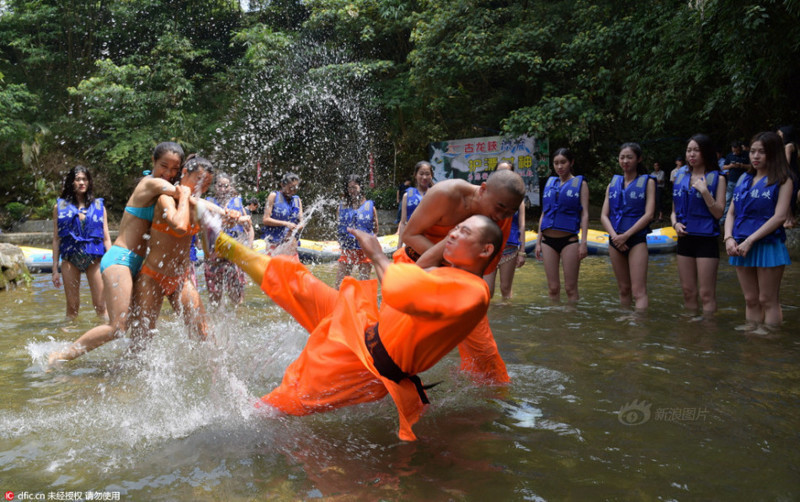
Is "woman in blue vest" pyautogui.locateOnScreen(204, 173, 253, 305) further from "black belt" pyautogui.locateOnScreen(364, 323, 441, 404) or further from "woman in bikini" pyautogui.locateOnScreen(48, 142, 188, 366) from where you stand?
"black belt" pyautogui.locateOnScreen(364, 323, 441, 404)

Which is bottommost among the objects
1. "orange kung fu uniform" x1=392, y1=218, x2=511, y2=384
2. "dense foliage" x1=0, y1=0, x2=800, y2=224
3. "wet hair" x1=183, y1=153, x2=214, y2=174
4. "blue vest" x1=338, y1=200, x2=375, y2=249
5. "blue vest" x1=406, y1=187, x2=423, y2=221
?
"orange kung fu uniform" x1=392, y1=218, x2=511, y2=384

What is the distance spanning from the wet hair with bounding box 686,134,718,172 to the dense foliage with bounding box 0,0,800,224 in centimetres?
346

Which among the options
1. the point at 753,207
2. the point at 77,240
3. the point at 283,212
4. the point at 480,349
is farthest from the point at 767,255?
the point at 77,240

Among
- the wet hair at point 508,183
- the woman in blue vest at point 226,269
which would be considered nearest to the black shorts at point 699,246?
the wet hair at point 508,183

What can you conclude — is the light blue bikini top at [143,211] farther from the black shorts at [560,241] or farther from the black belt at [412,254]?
the black shorts at [560,241]

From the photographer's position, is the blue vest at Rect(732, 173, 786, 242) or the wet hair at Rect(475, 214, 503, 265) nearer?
the wet hair at Rect(475, 214, 503, 265)

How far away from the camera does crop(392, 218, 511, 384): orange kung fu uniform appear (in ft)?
13.0

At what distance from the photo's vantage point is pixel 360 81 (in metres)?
21.4

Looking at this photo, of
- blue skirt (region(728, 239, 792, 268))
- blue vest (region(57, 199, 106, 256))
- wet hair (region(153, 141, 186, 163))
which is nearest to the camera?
wet hair (region(153, 141, 186, 163))

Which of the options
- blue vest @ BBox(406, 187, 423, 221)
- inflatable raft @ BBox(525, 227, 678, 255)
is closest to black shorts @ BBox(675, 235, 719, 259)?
blue vest @ BBox(406, 187, 423, 221)

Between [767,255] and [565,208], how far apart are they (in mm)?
2127

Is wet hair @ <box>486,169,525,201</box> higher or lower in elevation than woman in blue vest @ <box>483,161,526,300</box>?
higher

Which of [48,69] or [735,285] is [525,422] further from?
[48,69]

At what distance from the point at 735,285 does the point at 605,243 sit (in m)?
4.73
